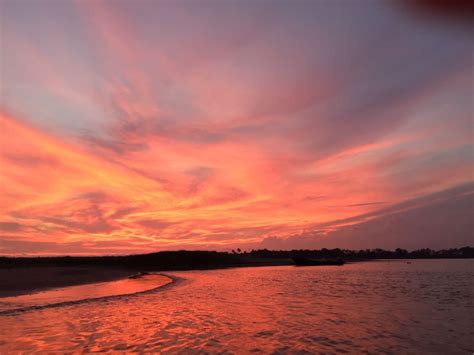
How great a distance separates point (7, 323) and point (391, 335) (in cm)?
1876

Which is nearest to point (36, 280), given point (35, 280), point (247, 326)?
point (35, 280)

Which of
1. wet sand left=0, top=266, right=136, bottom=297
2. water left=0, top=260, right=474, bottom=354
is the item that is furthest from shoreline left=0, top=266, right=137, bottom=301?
water left=0, top=260, right=474, bottom=354

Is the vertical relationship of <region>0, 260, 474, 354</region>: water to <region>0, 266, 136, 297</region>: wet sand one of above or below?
below

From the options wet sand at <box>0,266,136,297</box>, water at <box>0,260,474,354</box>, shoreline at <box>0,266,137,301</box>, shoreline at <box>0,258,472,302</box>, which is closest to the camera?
water at <box>0,260,474,354</box>

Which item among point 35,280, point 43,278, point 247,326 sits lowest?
point 247,326

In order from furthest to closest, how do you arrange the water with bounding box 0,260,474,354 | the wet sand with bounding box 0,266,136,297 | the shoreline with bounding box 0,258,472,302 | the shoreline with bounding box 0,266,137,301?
1. the shoreline with bounding box 0,258,472,302
2. the wet sand with bounding box 0,266,136,297
3. the shoreline with bounding box 0,266,137,301
4. the water with bounding box 0,260,474,354

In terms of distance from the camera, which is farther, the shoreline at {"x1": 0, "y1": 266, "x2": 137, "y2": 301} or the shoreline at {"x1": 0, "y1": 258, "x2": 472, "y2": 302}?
the shoreline at {"x1": 0, "y1": 258, "x2": 472, "y2": 302}

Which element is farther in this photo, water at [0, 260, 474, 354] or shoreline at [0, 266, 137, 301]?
shoreline at [0, 266, 137, 301]

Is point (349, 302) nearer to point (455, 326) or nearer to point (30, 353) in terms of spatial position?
point (455, 326)

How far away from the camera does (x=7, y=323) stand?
18359 mm

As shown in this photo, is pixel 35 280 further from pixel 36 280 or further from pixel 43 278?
pixel 43 278

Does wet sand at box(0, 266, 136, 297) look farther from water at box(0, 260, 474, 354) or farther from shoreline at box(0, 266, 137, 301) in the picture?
water at box(0, 260, 474, 354)

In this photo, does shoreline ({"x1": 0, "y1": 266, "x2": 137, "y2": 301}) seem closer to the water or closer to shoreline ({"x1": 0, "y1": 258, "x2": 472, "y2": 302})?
shoreline ({"x1": 0, "y1": 258, "x2": 472, "y2": 302})

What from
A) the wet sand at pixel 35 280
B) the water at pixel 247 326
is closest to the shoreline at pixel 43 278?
the wet sand at pixel 35 280
